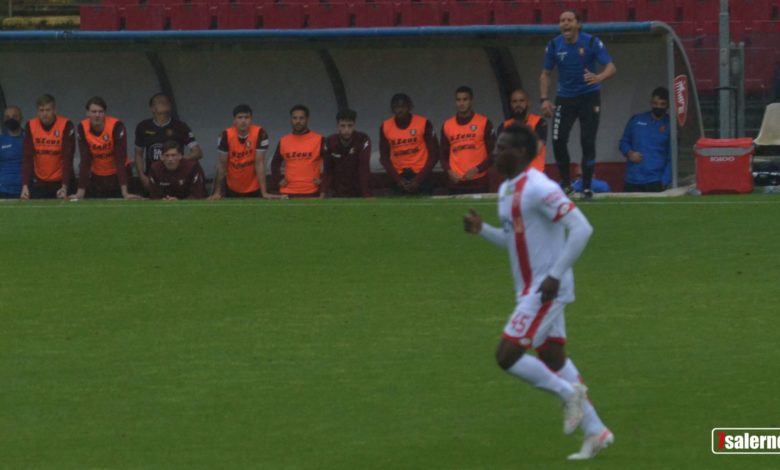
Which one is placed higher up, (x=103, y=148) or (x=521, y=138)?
(x=521, y=138)

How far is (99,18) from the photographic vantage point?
24.6m

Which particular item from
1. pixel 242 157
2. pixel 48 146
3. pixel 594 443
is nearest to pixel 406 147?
pixel 242 157

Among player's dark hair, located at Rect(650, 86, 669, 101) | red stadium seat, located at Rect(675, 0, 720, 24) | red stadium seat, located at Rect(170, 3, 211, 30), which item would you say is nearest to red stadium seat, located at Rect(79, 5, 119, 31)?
red stadium seat, located at Rect(170, 3, 211, 30)

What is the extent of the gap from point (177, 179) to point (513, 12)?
790 centimetres

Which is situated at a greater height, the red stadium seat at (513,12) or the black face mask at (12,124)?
the red stadium seat at (513,12)

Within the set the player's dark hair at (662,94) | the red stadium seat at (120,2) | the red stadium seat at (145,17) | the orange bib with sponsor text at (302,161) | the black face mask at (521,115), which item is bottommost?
the orange bib with sponsor text at (302,161)

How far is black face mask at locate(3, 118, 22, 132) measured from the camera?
59.8 feet

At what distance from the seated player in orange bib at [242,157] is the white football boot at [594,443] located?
10647 mm

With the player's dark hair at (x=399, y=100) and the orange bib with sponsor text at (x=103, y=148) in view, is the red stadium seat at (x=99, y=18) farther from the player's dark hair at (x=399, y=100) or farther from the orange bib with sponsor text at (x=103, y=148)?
the player's dark hair at (x=399, y=100)

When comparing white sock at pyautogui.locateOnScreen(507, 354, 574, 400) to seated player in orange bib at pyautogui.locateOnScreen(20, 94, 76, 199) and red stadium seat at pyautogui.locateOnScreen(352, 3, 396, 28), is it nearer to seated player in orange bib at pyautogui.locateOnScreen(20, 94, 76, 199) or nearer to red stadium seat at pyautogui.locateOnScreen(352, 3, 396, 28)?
seated player in orange bib at pyautogui.locateOnScreen(20, 94, 76, 199)

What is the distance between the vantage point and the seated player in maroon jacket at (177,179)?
17.4 metres

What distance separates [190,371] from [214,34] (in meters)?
9.19

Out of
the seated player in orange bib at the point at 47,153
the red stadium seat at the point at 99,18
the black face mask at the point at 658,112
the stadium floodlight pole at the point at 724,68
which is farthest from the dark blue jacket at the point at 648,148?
the red stadium seat at the point at 99,18

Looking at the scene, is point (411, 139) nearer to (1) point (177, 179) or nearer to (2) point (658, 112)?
(1) point (177, 179)
